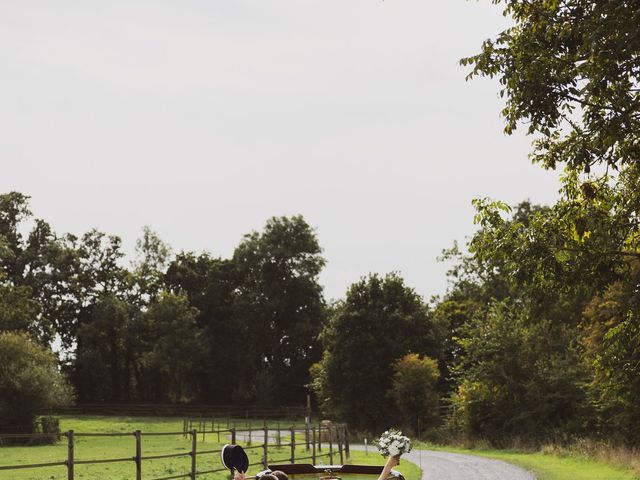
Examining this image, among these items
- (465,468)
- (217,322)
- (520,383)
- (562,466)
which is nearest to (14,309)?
(217,322)

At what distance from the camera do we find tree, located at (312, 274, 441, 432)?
192 feet

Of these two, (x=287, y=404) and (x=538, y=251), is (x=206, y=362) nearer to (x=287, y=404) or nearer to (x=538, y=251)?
(x=287, y=404)

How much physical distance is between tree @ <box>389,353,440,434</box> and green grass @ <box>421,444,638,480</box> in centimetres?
1270

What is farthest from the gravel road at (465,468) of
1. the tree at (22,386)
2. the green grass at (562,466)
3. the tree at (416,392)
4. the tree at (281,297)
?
the tree at (281,297)

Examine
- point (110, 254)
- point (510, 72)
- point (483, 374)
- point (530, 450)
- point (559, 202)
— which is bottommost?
point (530, 450)

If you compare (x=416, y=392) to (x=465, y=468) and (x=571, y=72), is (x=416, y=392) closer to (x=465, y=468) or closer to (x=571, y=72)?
(x=465, y=468)

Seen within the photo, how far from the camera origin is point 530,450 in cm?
3997

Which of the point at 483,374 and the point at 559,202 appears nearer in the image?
the point at 559,202

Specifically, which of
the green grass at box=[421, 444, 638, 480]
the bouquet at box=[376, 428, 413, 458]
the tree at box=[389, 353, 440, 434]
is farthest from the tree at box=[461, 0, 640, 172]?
the tree at box=[389, 353, 440, 434]

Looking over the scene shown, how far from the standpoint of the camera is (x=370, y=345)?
5956cm

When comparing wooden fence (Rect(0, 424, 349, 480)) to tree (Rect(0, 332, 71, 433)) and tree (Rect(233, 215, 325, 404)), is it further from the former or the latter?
tree (Rect(233, 215, 325, 404))

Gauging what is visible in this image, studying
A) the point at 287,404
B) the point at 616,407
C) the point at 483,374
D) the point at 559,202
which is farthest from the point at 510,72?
the point at 287,404

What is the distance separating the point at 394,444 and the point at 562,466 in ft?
80.9

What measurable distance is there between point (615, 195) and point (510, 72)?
3.99 metres
